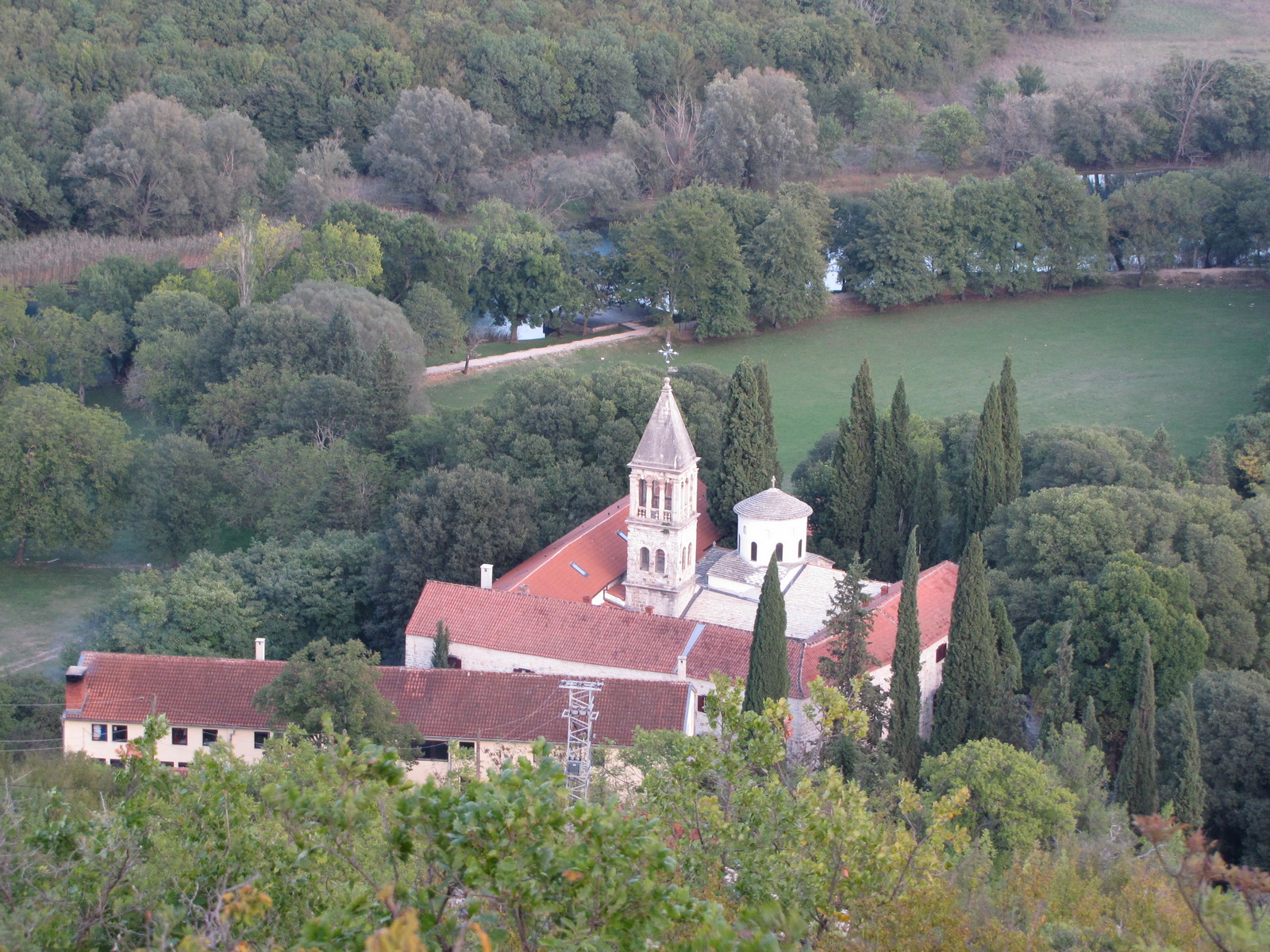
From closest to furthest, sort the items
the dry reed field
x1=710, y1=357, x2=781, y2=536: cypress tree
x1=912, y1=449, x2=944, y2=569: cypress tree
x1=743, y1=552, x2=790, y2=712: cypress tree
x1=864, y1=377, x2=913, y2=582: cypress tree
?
x1=743, y1=552, x2=790, y2=712: cypress tree
x1=710, y1=357, x2=781, y2=536: cypress tree
x1=864, y1=377, x2=913, y2=582: cypress tree
x1=912, y1=449, x2=944, y2=569: cypress tree
the dry reed field

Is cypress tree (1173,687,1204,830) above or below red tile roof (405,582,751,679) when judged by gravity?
below

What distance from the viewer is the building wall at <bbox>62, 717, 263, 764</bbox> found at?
33.4m

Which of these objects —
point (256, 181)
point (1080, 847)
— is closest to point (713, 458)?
point (1080, 847)

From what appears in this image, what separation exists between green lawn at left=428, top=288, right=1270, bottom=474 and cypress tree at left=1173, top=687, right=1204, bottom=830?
29524 millimetres

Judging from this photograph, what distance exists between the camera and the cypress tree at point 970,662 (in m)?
33.6

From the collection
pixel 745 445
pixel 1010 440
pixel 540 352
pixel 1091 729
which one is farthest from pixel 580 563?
pixel 540 352

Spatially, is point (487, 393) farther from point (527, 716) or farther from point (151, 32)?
point (151, 32)

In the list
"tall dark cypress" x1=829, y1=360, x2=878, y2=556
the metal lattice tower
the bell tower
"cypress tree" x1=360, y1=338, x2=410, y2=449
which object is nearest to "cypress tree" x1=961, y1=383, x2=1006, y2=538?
"tall dark cypress" x1=829, y1=360, x2=878, y2=556

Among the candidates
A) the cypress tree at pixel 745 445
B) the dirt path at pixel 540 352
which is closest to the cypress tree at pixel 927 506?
the cypress tree at pixel 745 445

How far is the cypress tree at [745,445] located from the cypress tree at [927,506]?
4558 mm

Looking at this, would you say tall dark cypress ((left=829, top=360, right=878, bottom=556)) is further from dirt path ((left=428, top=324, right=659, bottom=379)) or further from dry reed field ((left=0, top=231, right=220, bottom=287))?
dry reed field ((left=0, top=231, right=220, bottom=287))

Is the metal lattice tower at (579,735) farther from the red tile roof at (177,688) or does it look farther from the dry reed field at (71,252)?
the dry reed field at (71,252)

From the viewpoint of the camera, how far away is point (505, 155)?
92.0 metres

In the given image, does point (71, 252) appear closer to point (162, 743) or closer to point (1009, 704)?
point (162, 743)
